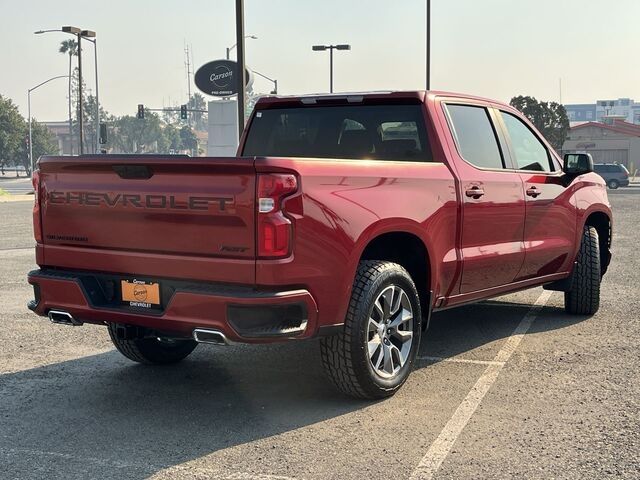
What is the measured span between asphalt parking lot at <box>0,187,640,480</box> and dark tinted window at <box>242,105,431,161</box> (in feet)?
5.12

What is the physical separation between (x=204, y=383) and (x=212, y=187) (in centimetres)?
170

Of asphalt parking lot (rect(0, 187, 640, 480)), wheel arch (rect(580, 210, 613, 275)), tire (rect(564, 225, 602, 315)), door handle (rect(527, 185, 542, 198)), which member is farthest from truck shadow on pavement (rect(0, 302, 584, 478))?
wheel arch (rect(580, 210, 613, 275))

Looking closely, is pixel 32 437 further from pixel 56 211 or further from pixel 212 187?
pixel 212 187

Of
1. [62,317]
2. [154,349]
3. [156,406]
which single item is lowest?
[156,406]

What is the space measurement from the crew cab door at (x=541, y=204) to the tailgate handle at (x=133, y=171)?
3.16 meters

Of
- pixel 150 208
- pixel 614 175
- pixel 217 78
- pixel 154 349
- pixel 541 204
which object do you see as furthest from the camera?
pixel 614 175

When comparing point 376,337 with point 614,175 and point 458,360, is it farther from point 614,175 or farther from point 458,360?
point 614,175

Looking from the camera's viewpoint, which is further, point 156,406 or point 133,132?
point 133,132

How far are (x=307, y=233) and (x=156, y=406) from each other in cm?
152

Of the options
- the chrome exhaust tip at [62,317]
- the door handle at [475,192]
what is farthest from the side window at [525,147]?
the chrome exhaust tip at [62,317]

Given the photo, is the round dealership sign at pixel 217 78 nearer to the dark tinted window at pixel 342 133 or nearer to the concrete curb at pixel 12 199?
the concrete curb at pixel 12 199

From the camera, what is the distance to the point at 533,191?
251 inches

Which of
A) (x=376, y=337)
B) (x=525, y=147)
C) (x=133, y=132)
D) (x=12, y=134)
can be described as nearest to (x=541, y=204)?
(x=525, y=147)

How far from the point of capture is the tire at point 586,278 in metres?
7.27
